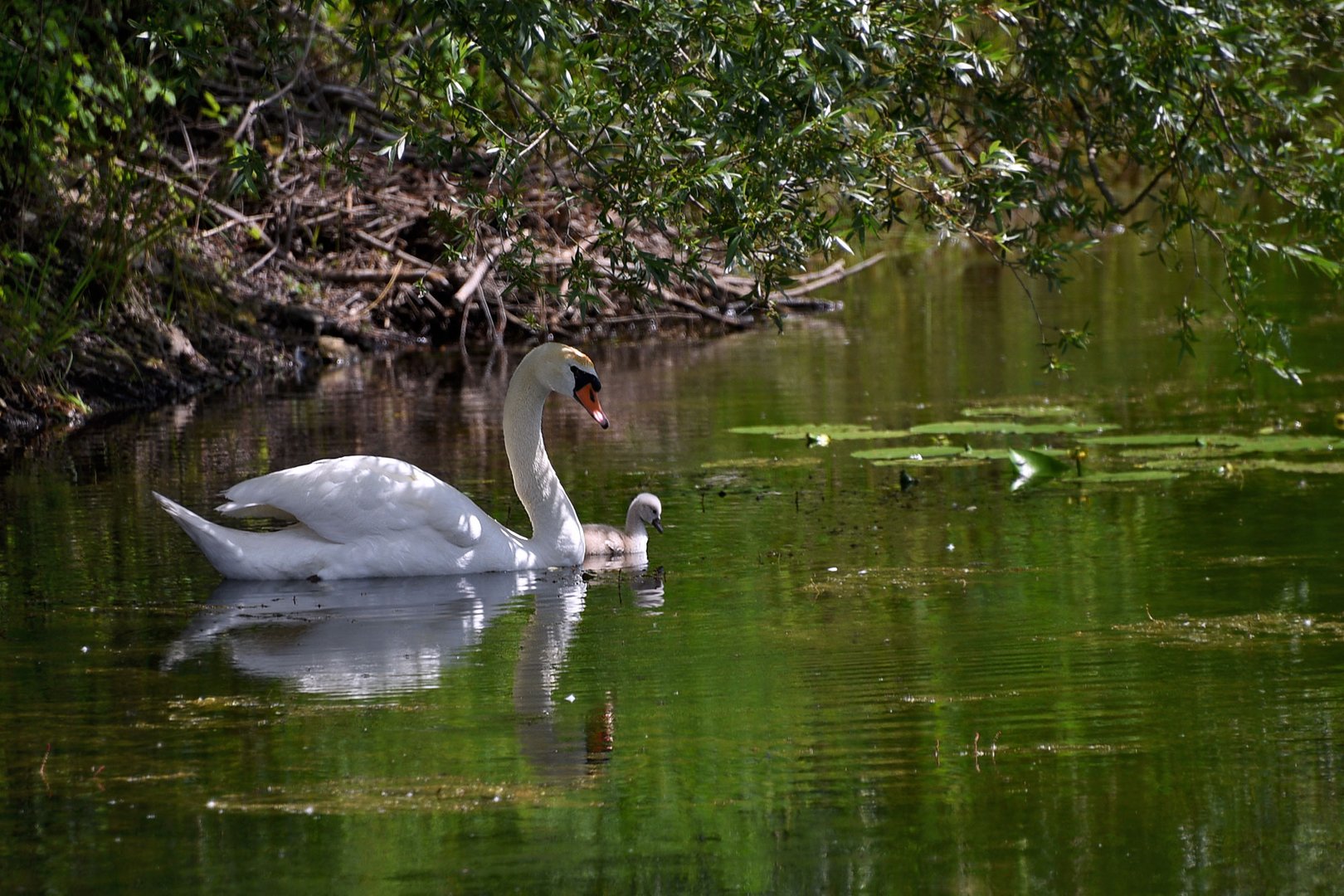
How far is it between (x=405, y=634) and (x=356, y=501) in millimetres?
1444

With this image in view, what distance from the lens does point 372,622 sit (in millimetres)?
8859

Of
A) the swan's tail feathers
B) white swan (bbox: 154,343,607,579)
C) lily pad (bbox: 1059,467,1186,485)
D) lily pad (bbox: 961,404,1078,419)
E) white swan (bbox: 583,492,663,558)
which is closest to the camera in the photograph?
the swan's tail feathers

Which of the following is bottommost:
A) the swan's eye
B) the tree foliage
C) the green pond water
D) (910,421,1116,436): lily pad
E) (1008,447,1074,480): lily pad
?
the green pond water

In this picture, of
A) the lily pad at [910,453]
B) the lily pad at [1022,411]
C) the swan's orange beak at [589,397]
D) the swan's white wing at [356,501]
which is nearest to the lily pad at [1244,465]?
the lily pad at [910,453]

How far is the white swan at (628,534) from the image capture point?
34.4ft

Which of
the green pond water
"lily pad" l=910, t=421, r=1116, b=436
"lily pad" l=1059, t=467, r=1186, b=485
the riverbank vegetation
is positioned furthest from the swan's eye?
"lily pad" l=910, t=421, r=1116, b=436

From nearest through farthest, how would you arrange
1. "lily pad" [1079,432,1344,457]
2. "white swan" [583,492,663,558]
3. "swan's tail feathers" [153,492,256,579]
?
"swan's tail feathers" [153,492,256,579] < "white swan" [583,492,663,558] < "lily pad" [1079,432,1344,457]

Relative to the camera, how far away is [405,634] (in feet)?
28.1

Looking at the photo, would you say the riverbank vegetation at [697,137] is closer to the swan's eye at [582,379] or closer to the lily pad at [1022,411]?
the swan's eye at [582,379]

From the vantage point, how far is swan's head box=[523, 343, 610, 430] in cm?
1073

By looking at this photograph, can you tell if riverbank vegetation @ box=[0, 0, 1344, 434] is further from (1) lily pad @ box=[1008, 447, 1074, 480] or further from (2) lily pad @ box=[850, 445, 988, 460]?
(2) lily pad @ box=[850, 445, 988, 460]

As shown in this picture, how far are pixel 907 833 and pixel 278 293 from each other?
17.0 meters

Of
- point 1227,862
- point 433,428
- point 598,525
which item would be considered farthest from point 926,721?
point 433,428

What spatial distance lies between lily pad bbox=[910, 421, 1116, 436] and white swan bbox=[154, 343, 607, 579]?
4540mm
